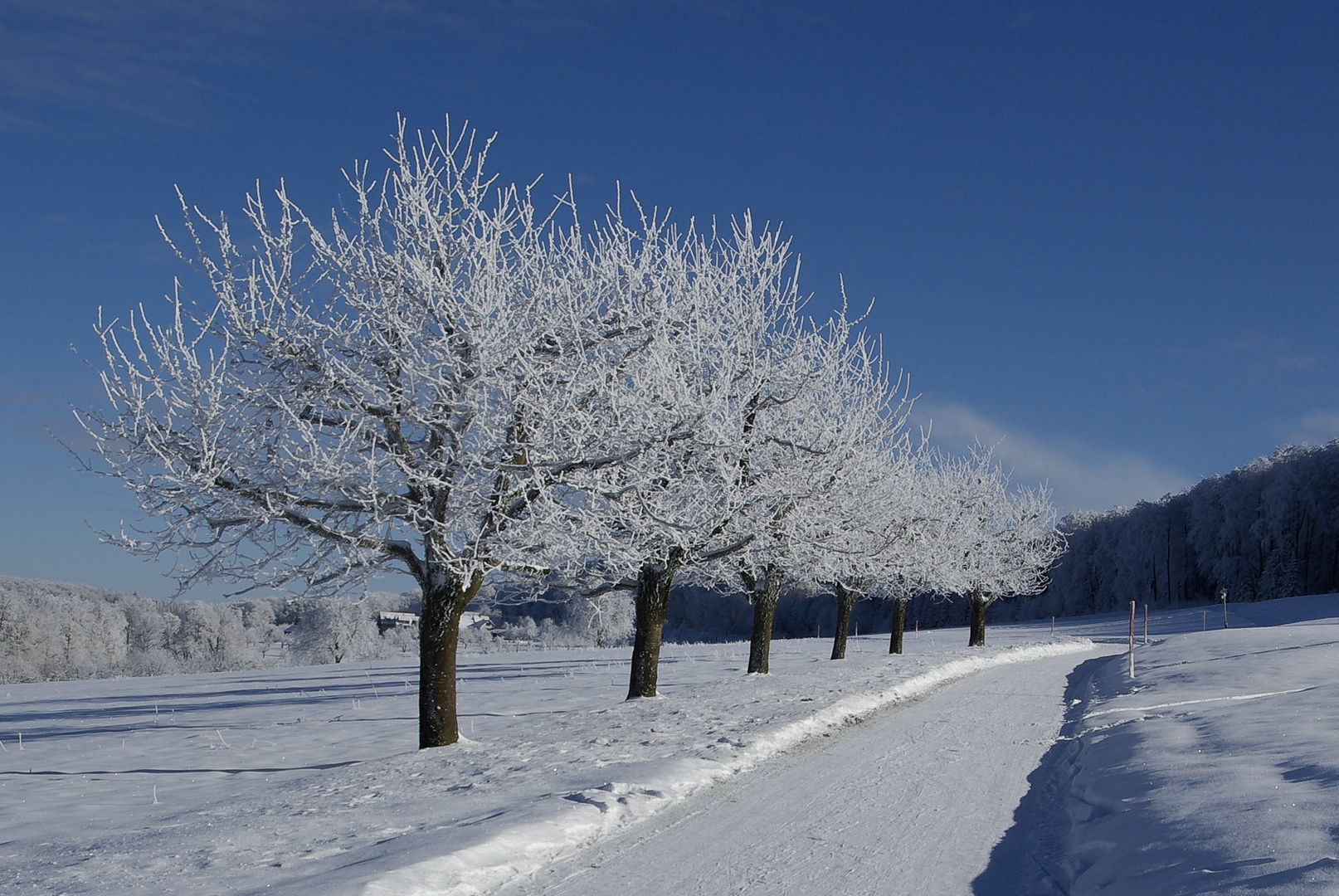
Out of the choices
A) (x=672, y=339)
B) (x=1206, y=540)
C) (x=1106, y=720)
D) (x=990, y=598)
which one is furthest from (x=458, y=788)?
(x=1206, y=540)

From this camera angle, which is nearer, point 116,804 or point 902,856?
point 902,856

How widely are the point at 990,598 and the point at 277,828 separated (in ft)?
126

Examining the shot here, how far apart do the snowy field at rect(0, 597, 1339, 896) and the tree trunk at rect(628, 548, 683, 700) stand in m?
1.09

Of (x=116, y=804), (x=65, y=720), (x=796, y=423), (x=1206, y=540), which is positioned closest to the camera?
(x=116, y=804)

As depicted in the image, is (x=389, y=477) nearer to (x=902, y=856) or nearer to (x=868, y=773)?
(x=868, y=773)

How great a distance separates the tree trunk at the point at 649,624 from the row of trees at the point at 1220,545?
217ft

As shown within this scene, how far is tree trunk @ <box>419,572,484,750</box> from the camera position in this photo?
1007cm

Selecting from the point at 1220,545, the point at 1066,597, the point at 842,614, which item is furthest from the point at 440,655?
the point at 1066,597

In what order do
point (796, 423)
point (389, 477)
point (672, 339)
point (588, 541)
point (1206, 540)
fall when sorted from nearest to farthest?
point (389, 477) → point (588, 541) → point (672, 339) → point (796, 423) → point (1206, 540)

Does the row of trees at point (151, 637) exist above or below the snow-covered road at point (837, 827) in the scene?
below

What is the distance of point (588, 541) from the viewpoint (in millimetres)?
10625

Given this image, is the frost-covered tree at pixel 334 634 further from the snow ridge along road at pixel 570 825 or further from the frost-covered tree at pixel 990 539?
the snow ridge along road at pixel 570 825

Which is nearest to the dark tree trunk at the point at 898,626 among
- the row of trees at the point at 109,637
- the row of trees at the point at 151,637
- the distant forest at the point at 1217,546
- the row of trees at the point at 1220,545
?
the distant forest at the point at 1217,546

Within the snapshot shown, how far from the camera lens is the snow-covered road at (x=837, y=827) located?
16.4 feet
